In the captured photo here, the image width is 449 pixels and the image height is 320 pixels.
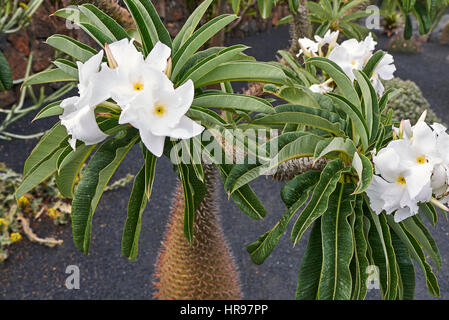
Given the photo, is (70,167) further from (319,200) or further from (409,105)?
(409,105)

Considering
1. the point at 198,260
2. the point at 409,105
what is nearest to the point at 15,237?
the point at 198,260

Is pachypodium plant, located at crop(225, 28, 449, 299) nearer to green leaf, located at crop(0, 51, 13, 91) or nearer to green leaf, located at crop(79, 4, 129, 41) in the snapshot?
green leaf, located at crop(79, 4, 129, 41)

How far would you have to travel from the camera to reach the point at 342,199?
0.81 meters

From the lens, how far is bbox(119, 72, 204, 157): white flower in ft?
2.01

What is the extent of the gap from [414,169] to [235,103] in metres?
0.31

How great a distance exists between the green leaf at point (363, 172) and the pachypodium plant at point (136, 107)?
0.57 ft

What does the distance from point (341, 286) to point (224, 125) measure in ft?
1.09

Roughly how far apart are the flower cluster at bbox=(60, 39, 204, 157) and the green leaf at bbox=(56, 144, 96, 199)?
10 cm

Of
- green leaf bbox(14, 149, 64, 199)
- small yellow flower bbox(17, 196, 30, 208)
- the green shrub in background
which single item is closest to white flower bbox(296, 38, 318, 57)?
green leaf bbox(14, 149, 64, 199)

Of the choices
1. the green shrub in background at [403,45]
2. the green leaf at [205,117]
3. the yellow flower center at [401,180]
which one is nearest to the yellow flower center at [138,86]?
the green leaf at [205,117]

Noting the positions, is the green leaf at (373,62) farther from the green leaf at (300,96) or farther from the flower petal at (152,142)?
the flower petal at (152,142)

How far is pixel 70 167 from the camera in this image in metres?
0.80
